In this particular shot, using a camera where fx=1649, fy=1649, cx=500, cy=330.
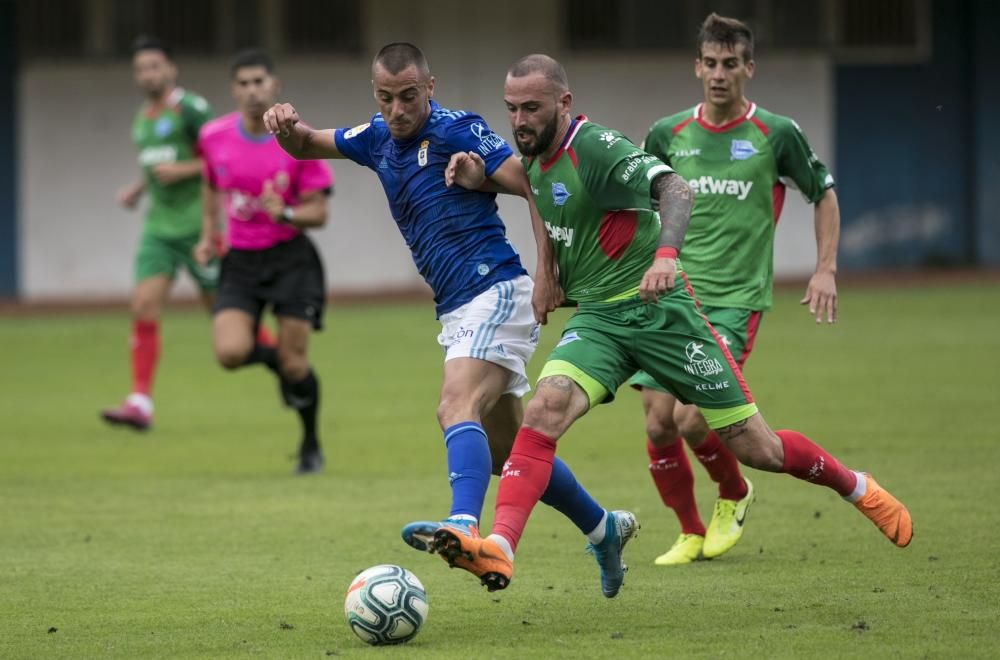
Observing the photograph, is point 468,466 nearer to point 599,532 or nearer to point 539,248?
point 599,532

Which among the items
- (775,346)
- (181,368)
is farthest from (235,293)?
(775,346)

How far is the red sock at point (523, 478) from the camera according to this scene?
5.96 m

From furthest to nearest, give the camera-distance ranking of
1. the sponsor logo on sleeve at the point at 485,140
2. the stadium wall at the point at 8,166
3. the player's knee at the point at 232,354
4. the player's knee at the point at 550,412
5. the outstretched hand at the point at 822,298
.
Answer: the stadium wall at the point at 8,166, the player's knee at the point at 232,354, the outstretched hand at the point at 822,298, the sponsor logo on sleeve at the point at 485,140, the player's knee at the point at 550,412

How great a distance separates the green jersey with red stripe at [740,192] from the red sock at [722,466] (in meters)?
0.66

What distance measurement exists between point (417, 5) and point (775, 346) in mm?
11403

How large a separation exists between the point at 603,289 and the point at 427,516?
2684 millimetres

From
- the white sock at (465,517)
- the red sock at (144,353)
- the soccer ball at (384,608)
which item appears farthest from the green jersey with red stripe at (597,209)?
the red sock at (144,353)

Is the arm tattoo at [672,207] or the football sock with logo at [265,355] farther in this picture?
the football sock with logo at [265,355]

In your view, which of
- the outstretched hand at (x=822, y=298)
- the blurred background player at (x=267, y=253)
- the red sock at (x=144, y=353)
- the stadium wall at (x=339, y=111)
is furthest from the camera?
the stadium wall at (x=339, y=111)

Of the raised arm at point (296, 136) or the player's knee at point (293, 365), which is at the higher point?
the raised arm at point (296, 136)

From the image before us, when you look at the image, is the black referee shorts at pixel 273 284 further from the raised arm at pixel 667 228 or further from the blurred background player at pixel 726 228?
the raised arm at pixel 667 228

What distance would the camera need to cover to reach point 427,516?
8.83 metres

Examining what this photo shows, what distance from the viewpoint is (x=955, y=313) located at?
20.8 m

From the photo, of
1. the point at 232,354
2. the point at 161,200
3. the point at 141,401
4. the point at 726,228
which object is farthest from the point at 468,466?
the point at 161,200
